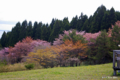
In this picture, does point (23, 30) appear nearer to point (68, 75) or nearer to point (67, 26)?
point (67, 26)

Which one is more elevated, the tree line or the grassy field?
the tree line

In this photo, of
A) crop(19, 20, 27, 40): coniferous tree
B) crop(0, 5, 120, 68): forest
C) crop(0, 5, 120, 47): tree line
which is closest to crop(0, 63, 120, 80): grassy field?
crop(0, 5, 120, 68): forest

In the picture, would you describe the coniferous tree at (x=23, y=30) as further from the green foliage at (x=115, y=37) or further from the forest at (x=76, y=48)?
the green foliage at (x=115, y=37)

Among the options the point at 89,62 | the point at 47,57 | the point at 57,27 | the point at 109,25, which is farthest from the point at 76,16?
the point at 47,57

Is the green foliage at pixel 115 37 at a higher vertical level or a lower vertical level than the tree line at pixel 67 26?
lower

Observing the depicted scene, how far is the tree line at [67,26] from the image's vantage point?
109ft

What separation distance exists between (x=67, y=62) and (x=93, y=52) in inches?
239

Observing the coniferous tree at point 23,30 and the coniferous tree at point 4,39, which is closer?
the coniferous tree at point 23,30

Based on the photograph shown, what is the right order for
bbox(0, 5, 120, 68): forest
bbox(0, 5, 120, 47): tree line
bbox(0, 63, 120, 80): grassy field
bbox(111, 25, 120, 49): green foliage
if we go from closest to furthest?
bbox(0, 63, 120, 80): grassy field < bbox(0, 5, 120, 68): forest < bbox(111, 25, 120, 49): green foliage < bbox(0, 5, 120, 47): tree line

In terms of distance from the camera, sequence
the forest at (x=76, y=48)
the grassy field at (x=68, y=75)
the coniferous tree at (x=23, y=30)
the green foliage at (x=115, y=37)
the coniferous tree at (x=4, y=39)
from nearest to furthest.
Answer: the grassy field at (x=68, y=75), the forest at (x=76, y=48), the green foliage at (x=115, y=37), the coniferous tree at (x=23, y=30), the coniferous tree at (x=4, y=39)

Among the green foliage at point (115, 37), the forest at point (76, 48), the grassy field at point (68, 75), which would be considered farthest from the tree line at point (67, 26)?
the grassy field at point (68, 75)

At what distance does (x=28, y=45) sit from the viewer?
27094 millimetres

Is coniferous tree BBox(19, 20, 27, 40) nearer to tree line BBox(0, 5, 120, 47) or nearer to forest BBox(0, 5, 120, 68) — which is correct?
tree line BBox(0, 5, 120, 47)

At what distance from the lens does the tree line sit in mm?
33094
